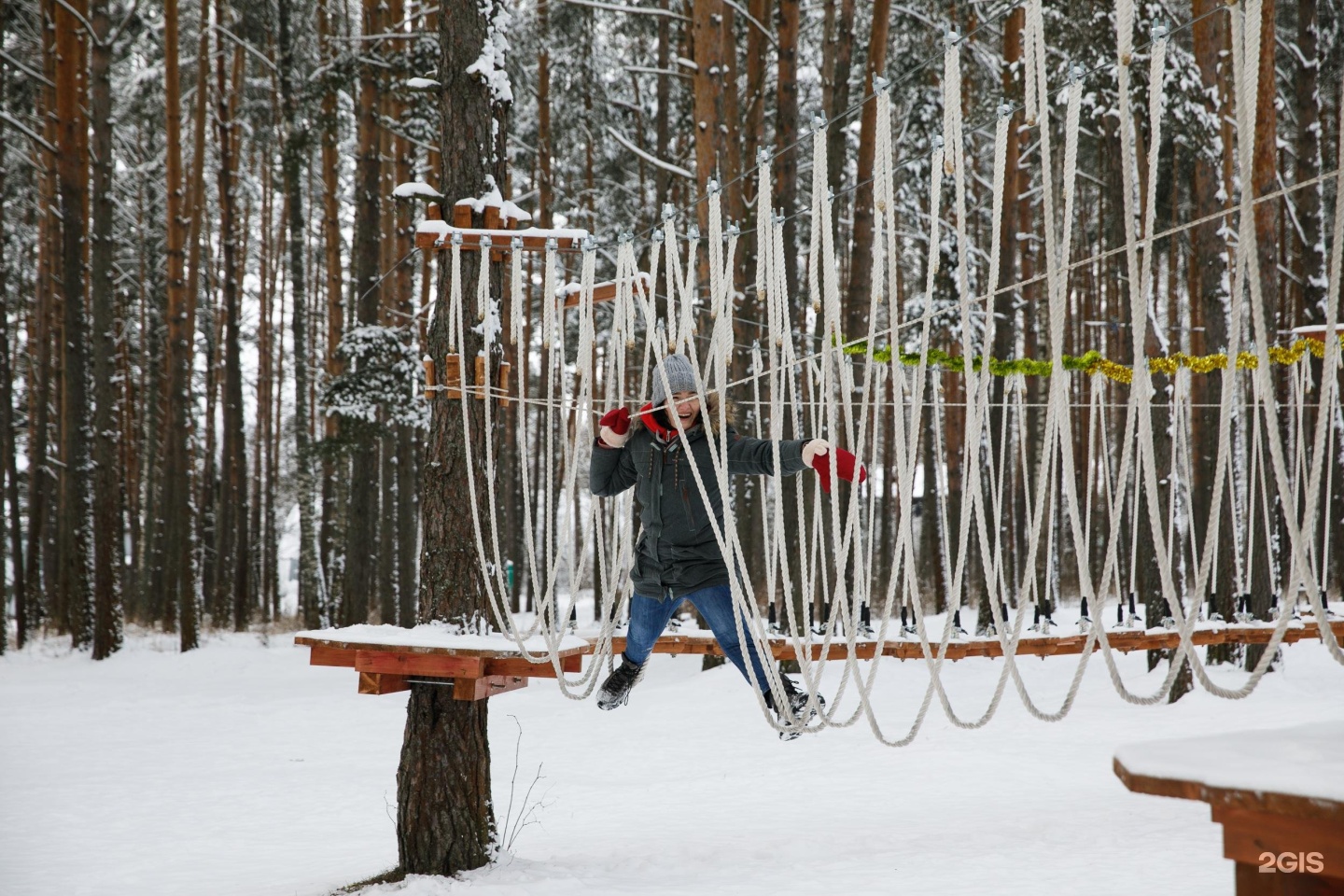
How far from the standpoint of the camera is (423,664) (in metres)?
3.62

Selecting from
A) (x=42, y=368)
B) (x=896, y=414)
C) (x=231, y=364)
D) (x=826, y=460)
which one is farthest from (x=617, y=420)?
(x=42, y=368)

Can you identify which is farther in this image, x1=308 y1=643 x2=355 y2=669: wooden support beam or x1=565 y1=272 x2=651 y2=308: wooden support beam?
x1=565 y1=272 x2=651 y2=308: wooden support beam

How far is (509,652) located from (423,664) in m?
0.30

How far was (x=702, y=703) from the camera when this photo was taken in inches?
308

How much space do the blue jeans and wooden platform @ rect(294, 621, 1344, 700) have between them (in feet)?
0.69

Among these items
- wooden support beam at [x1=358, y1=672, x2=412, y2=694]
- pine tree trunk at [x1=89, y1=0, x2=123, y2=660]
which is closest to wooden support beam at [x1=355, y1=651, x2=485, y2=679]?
wooden support beam at [x1=358, y1=672, x2=412, y2=694]

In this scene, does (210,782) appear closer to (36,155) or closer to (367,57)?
(367,57)

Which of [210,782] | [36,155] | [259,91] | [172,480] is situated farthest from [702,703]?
[36,155]

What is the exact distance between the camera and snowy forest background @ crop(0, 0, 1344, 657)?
8.09 meters

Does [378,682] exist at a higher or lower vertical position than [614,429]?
lower

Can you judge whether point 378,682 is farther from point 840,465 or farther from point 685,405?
point 840,465

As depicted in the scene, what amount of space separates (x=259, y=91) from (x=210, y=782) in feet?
33.1

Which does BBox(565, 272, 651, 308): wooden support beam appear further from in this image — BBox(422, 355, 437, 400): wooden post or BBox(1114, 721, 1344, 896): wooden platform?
BBox(1114, 721, 1344, 896): wooden platform

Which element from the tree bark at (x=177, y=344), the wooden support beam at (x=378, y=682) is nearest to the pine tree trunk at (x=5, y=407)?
the tree bark at (x=177, y=344)
